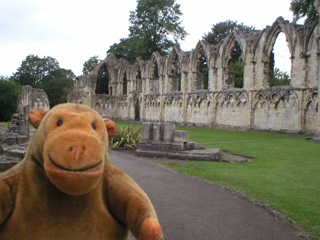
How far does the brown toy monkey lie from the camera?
5.69 ft

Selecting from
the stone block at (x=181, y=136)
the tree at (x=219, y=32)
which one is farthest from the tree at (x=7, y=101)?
the stone block at (x=181, y=136)

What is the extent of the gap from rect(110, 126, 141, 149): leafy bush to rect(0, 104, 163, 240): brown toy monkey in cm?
976

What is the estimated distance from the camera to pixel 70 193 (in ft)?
5.72

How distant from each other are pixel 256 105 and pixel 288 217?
672 inches

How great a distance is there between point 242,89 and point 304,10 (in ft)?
35.5

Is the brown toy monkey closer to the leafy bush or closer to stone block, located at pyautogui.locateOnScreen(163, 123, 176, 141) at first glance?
stone block, located at pyautogui.locateOnScreen(163, 123, 176, 141)

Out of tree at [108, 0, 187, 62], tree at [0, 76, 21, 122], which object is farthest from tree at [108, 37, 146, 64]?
tree at [0, 76, 21, 122]

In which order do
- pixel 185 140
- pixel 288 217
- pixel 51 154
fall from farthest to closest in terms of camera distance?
pixel 185 140, pixel 288 217, pixel 51 154

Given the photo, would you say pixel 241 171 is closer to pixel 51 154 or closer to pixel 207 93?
pixel 51 154

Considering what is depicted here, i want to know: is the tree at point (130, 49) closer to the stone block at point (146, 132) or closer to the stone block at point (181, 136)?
the stone block at point (146, 132)

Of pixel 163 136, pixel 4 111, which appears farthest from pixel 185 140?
pixel 4 111

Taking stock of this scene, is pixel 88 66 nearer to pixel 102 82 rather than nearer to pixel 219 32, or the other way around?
pixel 102 82

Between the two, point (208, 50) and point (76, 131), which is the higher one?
point (208, 50)

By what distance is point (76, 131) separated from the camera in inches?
72.0
